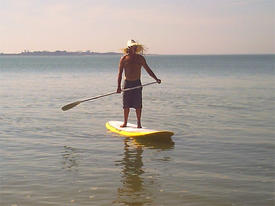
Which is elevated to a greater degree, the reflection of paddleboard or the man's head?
the man's head

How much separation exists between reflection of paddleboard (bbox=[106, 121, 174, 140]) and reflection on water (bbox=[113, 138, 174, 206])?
248 millimetres

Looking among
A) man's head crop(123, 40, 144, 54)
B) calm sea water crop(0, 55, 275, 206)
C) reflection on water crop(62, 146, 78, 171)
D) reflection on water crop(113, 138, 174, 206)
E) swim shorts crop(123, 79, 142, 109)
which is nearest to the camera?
reflection on water crop(113, 138, 174, 206)

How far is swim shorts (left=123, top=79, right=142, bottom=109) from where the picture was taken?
9742 mm

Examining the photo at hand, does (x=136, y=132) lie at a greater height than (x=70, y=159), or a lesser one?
greater

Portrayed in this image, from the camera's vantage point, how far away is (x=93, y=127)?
11086 mm

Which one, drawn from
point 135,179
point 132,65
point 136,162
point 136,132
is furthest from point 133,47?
point 135,179

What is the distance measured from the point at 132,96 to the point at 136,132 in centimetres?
96

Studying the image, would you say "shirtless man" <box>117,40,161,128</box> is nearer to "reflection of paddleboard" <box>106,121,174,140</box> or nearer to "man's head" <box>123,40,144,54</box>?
"man's head" <box>123,40,144,54</box>

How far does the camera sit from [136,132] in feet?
30.7

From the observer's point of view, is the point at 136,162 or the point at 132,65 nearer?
the point at 136,162

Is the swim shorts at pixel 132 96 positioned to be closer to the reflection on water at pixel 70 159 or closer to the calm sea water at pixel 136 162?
the calm sea water at pixel 136 162

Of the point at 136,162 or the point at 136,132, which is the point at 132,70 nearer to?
the point at 136,132

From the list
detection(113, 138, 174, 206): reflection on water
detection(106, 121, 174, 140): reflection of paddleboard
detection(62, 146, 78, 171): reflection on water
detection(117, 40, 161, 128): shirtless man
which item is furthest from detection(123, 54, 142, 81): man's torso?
detection(62, 146, 78, 171): reflection on water

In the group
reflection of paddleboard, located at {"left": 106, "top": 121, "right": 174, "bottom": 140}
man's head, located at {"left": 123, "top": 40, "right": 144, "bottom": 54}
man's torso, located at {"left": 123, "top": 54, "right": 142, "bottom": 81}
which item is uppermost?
man's head, located at {"left": 123, "top": 40, "right": 144, "bottom": 54}
